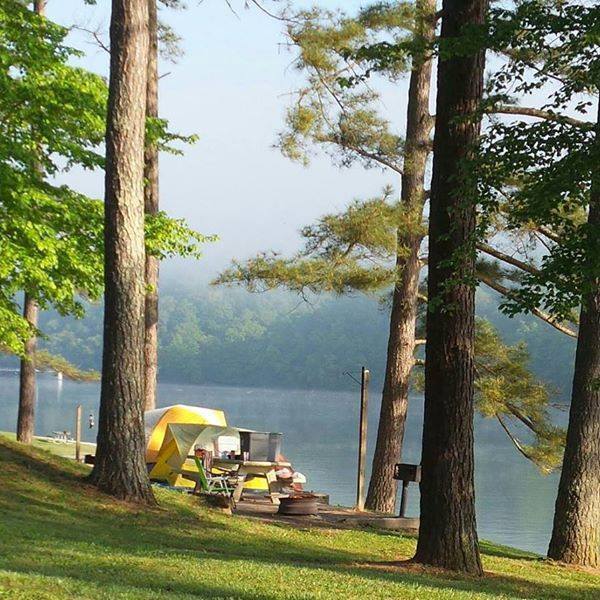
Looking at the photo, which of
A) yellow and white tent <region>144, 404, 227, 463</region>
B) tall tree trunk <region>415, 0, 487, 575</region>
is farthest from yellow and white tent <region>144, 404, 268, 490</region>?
tall tree trunk <region>415, 0, 487, 575</region>

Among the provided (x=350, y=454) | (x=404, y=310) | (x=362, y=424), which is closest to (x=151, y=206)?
(x=404, y=310)

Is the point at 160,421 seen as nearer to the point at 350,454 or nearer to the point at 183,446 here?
the point at 183,446

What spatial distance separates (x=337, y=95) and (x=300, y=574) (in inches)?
445

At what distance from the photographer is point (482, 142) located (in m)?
10.5

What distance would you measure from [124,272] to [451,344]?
14.0 feet

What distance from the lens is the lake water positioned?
38875 millimetres

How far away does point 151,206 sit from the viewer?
1927cm

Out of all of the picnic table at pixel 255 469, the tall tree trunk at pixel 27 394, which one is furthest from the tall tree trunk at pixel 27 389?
the picnic table at pixel 255 469

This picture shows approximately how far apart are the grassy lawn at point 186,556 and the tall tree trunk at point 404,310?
164 inches

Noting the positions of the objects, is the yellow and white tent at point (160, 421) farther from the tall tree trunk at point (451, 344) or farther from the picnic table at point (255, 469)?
the tall tree trunk at point (451, 344)

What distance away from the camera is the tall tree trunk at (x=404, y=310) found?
1933 centimetres

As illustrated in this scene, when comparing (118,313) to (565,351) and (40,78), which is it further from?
(565,351)

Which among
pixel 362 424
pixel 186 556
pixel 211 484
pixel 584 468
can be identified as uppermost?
pixel 362 424

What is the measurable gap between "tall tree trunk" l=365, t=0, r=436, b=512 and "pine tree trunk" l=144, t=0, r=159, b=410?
162 inches
